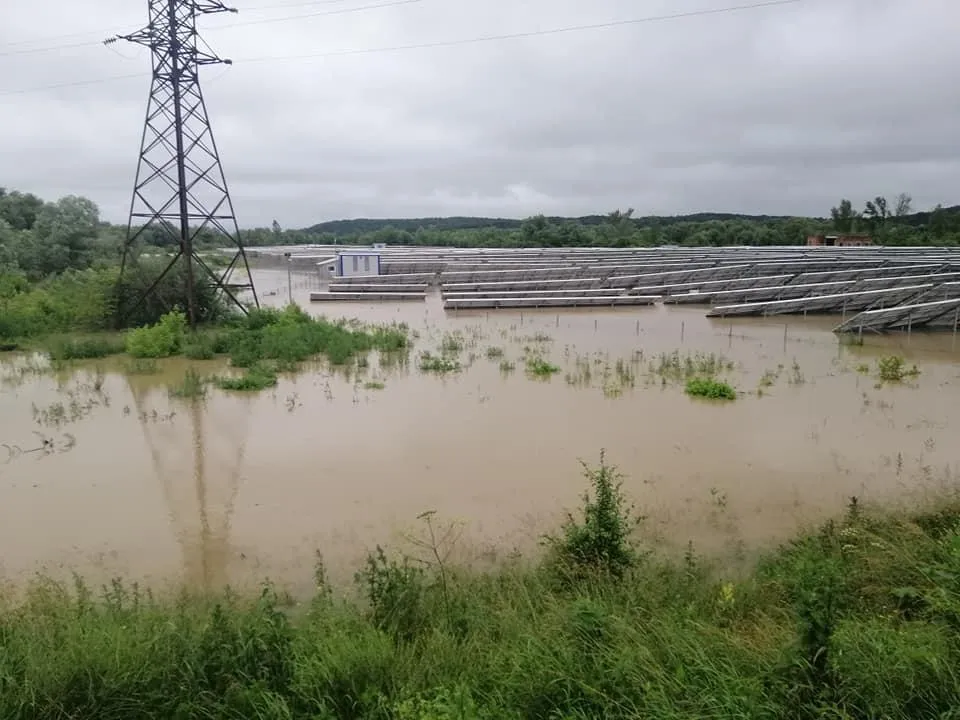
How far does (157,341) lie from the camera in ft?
43.5

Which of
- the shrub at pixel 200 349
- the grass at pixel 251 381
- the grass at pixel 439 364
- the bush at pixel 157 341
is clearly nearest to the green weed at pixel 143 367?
the bush at pixel 157 341

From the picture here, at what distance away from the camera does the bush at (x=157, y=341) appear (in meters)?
13.0

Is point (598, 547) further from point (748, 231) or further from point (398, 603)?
point (748, 231)

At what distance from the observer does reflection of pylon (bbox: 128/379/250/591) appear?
205 inches

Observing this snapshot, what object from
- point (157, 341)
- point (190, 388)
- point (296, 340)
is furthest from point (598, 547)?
point (157, 341)

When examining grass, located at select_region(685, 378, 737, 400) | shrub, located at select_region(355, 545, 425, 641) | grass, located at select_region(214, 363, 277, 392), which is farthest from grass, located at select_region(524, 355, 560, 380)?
shrub, located at select_region(355, 545, 425, 641)

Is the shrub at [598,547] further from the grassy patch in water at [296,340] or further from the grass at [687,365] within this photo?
the grassy patch in water at [296,340]

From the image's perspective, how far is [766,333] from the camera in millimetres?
16938

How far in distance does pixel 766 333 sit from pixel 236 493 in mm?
14498

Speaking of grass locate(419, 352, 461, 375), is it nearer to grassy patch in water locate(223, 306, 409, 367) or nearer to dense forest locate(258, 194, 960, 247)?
grassy patch in water locate(223, 306, 409, 367)

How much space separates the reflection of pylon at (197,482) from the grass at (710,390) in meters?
6.56

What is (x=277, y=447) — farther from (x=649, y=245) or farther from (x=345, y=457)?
(x=649, y=245)

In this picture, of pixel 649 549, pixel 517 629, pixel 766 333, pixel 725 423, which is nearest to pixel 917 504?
pixel 649 549

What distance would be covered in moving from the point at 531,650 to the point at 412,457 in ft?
14.7
